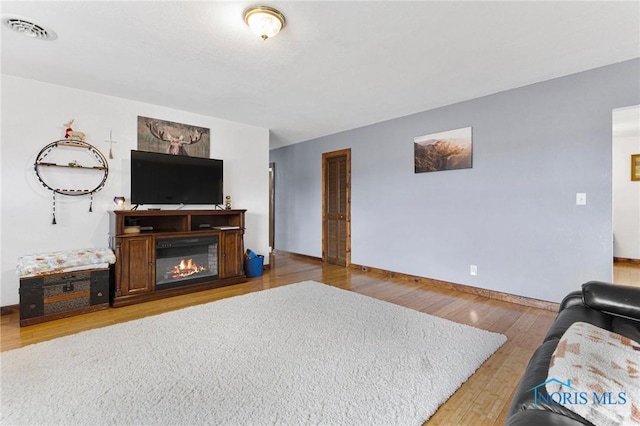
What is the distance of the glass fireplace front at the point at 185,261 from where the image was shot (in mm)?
3643

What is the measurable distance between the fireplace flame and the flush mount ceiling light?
2.99 metres

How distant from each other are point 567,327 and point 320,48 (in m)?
2.58

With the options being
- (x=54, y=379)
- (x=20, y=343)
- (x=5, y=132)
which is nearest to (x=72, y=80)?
(x=5, y=132)

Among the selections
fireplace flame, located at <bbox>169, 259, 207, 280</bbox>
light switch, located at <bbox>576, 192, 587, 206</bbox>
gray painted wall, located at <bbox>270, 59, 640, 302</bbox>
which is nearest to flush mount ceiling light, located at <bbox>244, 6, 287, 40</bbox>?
gray painted wall, located at <bbox>270, 59, 640, 302</bbox>

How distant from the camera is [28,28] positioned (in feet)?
7.32

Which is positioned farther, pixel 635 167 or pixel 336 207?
pixel 336 207

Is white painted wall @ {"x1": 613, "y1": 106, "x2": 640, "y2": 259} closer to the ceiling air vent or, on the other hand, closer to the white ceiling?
the white ceiling

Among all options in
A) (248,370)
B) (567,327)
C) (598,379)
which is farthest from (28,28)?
(567,327)

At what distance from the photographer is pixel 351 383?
1.79 metres

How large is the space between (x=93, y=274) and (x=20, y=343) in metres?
0.83

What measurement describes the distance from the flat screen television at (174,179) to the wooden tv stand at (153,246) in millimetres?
279

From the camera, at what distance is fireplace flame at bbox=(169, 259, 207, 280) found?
379 cm

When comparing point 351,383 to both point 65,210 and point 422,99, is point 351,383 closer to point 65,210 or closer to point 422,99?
point 422,99

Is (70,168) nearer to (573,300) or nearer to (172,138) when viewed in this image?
(172,138)
